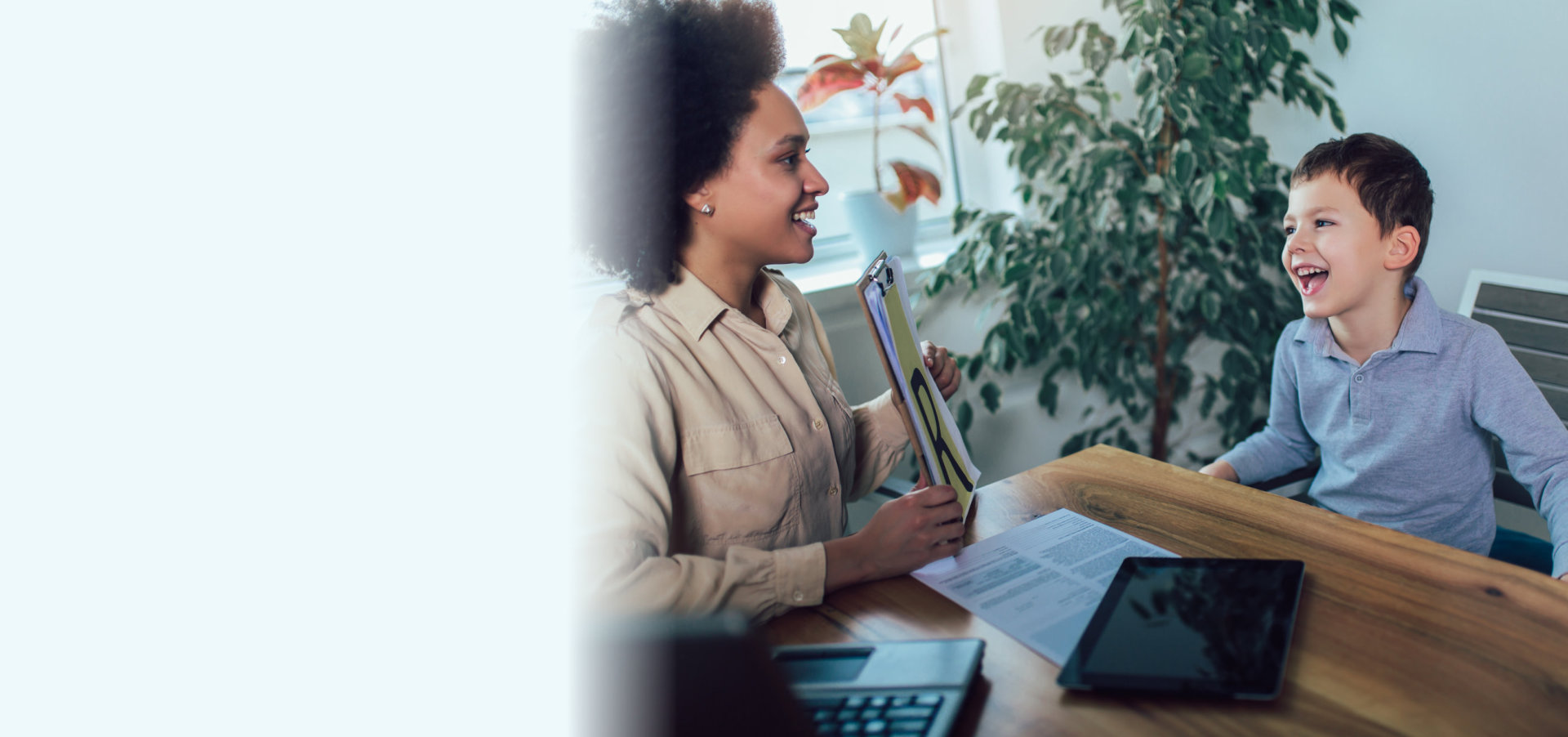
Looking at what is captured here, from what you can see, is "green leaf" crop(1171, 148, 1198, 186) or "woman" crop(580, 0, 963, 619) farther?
"green leaf" crop(1171, 148, 1198, 186)

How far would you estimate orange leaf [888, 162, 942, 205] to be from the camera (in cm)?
225

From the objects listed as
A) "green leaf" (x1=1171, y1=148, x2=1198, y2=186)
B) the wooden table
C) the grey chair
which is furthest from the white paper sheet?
"green leaf" (x1=1171, y1=148, x2=1198, y2=186)

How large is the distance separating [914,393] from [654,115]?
18.2 inches

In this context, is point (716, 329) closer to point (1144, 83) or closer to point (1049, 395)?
point (1144, 83)

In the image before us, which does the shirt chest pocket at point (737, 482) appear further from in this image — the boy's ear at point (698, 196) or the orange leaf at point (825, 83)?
the orange leaf at point (825, 83)

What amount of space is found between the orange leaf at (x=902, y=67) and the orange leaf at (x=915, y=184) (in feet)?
0.73

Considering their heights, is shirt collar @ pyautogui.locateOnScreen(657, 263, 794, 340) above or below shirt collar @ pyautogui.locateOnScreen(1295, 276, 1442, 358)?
above

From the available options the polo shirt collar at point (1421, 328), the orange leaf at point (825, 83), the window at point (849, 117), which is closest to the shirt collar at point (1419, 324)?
the polo shirt collar at point (1421, 328)

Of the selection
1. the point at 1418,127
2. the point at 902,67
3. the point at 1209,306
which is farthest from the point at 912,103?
the point at 1418,127

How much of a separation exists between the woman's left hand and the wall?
953 millimetres

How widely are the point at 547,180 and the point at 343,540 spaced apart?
99 centimetres

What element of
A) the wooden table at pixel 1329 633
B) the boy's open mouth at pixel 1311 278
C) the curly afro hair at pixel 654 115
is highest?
the curly afro hair at pixel 654 115

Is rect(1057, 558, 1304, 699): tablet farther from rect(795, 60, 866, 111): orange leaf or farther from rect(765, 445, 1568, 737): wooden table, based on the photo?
rect(795, 60, 866, 111): orange leaf

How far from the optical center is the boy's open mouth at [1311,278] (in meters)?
1.35
